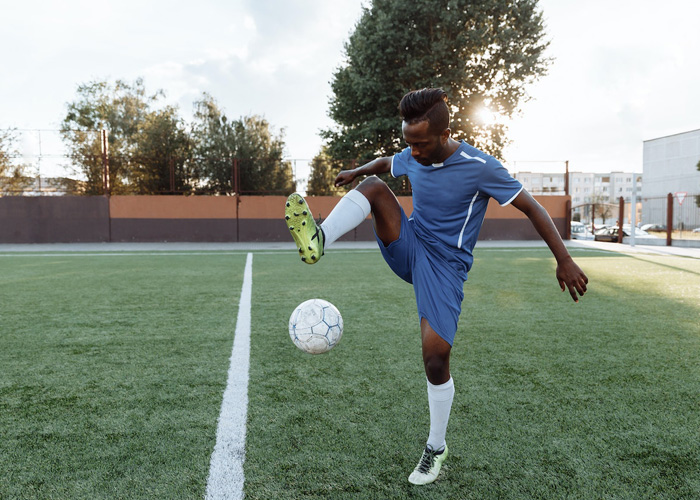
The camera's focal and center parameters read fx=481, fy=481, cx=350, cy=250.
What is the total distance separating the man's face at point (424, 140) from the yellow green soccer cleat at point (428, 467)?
146 cm

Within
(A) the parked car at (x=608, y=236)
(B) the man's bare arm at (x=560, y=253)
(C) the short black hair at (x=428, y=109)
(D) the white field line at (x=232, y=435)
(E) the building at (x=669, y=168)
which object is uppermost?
(E) the building at (x=669, y=168)

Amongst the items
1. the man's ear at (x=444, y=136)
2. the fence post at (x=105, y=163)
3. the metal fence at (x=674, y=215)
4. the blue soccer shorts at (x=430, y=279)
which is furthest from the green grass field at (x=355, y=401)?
the metal fence at (x=674, y=215)

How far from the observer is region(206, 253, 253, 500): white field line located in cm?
219

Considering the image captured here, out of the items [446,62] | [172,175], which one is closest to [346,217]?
[172,175]

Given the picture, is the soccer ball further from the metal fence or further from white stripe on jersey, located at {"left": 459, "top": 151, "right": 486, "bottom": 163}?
the metal fence

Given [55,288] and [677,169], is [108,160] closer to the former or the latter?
[55,288]

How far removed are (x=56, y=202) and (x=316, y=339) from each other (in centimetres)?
2187

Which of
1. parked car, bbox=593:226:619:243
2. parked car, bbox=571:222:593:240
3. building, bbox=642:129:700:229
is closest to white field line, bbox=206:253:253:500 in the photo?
parked car, bbox=593:226:619:243

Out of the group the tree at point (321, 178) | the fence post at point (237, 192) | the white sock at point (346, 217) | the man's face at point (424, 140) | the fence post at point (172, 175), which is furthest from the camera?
the tree at point (321, 178)

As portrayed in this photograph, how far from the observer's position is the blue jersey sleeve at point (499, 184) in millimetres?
2422

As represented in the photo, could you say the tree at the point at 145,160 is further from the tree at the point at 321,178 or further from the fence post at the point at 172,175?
the tree at the point at 321,178

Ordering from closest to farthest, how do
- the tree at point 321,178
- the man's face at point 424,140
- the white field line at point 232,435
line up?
the white field line at point 232,435 → the man's face at point 424,140 → the tree at point 321,178

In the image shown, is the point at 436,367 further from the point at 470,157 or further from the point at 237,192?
the point at 237,192

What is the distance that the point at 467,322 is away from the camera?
5621mm
